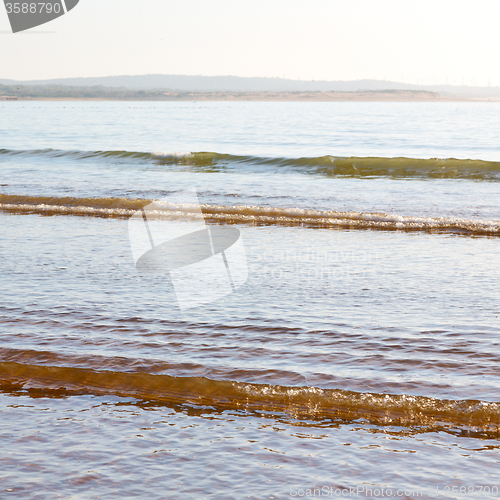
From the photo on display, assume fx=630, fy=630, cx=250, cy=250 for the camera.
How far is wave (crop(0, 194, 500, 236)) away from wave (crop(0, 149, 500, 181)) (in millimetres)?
9341

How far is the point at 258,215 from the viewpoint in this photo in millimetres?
14852

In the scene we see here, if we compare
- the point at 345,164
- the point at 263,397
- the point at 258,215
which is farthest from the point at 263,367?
the point at 345,164

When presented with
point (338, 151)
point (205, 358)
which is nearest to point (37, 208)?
point (205, 358)

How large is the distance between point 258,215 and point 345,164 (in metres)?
11.6

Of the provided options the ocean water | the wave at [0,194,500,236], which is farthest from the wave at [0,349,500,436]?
the wave at [0,194,500,236]

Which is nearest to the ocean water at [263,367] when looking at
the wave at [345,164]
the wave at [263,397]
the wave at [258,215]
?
the wave at [263,397]

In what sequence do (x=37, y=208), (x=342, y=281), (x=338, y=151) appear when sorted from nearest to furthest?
(x=342, y=281) < (x=37, y=208) < (x=338, y=151)

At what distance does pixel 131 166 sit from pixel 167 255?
1777 centimetres

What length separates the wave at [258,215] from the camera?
42.7 feet

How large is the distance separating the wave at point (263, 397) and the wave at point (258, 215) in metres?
8.41

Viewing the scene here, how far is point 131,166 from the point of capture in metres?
27.1

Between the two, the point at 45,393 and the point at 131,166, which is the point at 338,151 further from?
the point at 45,393

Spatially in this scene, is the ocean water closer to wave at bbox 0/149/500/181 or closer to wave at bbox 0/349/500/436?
wave at bbox 0/349/500/436

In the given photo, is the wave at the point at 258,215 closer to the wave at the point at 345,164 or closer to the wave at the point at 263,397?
the wave at the point at 263,397
